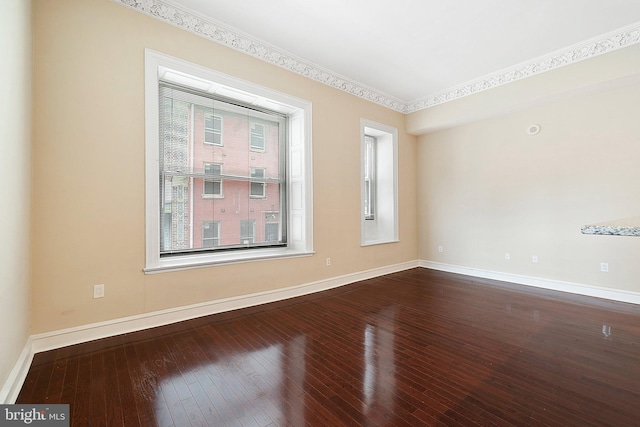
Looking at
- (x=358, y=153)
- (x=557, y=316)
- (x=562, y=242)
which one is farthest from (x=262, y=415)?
(x=562, y=242)

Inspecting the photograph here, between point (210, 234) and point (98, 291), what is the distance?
124cm

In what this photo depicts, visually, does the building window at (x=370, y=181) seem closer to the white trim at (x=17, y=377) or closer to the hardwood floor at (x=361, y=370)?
the hardwood floor at (x=361, y=370)

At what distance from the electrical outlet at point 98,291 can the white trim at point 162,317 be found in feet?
Answer: 0.81

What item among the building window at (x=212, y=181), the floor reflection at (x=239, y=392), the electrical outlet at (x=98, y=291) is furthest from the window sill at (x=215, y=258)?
the floor reflection at (x=239, y=392)

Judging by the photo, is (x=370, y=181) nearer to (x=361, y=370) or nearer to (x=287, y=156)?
(x=287, y=156)

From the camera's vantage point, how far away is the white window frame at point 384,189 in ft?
17.5

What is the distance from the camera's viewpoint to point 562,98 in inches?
154

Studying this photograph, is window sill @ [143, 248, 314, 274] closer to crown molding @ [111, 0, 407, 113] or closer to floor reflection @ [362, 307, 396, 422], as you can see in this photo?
floor reflection @ [362, 307, 396, 422]

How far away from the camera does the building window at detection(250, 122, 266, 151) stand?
12.7 ft

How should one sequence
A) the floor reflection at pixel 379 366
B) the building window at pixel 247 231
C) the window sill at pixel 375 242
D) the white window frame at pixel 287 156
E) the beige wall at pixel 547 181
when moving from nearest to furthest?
the floor reflection at pixel 379 366, the white window frame at pixel 287 156, the beige wall at pixel 547 181, the building window at pixel 247 231, the window sill at pixel 375 242

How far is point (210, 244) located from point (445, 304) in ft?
9.81

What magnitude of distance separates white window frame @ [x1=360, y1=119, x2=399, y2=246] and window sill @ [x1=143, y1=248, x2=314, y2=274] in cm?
188

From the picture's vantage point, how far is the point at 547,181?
13.6 feet

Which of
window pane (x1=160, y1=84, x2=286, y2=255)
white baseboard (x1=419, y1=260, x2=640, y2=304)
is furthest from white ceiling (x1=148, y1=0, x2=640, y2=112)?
white baseboard (x1=419, y1=260, x2=640, y2=304)
